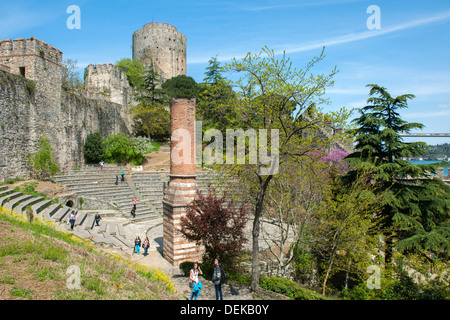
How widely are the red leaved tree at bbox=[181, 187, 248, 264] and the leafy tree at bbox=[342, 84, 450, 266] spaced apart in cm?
587

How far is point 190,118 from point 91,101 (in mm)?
24396

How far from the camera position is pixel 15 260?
598 centimetres

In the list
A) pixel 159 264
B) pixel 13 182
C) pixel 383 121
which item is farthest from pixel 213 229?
pixel 13 182

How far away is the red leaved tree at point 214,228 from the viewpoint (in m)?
9.60

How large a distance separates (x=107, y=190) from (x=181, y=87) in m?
29.0

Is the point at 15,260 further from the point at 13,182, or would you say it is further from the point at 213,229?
the point at 13,182

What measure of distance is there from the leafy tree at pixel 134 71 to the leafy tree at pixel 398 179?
151 ft

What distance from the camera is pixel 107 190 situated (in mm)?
23359

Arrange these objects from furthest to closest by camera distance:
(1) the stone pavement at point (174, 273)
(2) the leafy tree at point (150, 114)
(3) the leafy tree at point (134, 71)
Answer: (3) the leafy tree at point (134, 71)
(2) the leafy tree at point (150, 114)
(1) the stone pavement at point (174, 273)

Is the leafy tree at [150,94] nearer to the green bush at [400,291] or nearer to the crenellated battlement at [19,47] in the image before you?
the crenellated battlement at [19,47]

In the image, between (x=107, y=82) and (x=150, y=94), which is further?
(x=150, y=94)

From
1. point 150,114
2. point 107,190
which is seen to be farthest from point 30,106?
point 150,114

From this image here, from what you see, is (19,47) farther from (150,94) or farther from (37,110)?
(150,94)

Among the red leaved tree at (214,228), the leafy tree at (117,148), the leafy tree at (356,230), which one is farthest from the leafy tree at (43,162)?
the leafy tree at (356,230)
